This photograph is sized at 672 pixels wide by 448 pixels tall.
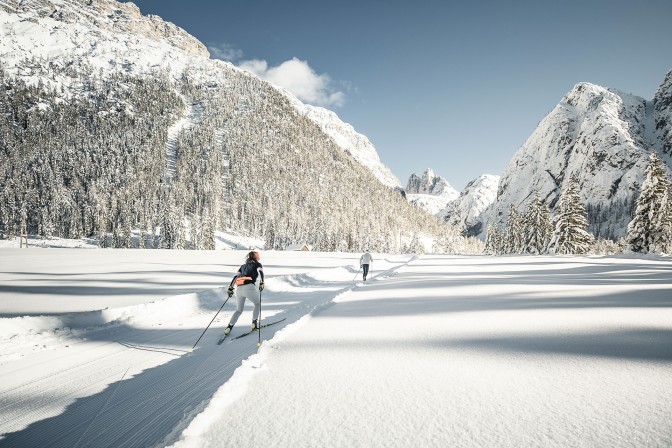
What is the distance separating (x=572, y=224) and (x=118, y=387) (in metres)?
55.7

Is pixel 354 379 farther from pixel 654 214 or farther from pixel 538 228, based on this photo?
pixel 538 228

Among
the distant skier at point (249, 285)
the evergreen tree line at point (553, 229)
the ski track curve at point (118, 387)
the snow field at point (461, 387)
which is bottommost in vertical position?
the ski track curve at point (118, 387)

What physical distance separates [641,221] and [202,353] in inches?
1846

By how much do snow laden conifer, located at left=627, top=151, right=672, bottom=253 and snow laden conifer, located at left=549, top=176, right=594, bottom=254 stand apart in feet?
29.4

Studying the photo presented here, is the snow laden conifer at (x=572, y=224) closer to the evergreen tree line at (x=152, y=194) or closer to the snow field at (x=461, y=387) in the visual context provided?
the snow field at (x=461, y=387)

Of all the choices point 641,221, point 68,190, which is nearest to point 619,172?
point 641,221

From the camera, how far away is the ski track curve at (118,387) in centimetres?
327

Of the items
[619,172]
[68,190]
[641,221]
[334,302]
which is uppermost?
[619,172]

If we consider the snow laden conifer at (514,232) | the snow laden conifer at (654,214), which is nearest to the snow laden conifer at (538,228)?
the snow laden conifer at (514,232)

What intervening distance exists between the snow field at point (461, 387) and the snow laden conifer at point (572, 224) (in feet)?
152

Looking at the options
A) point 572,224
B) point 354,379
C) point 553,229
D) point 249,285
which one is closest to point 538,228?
point 553,229

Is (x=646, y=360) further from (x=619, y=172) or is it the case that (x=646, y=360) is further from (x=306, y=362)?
(x=619, y=172)

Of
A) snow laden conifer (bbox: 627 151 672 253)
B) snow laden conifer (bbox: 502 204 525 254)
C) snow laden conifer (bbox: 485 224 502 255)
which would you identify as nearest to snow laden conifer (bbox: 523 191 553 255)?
snow laden conifer (bbox: 502 204 525 254)

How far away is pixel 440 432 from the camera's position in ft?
8.53
